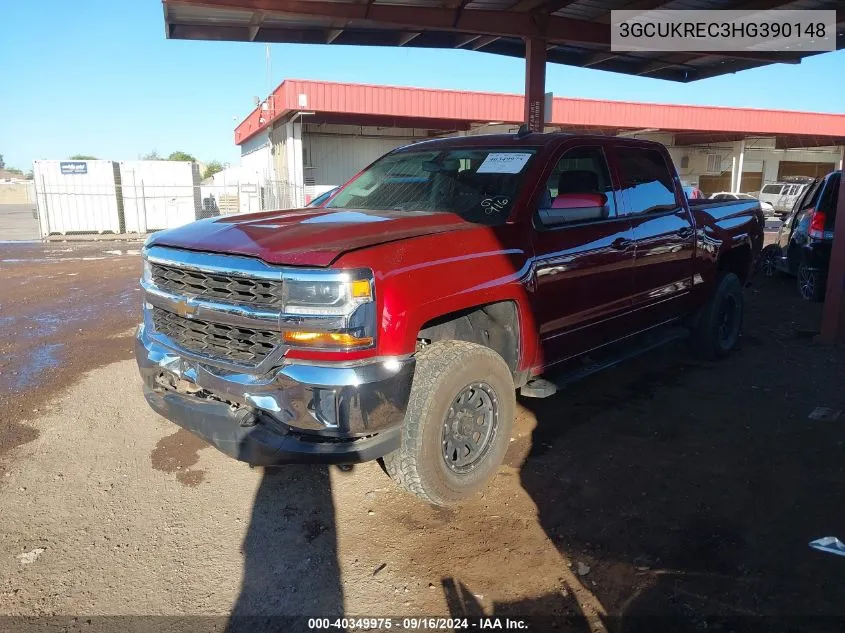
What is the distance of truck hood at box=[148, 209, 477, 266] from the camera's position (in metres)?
2.89

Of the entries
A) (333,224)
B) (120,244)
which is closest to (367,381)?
(333,224)

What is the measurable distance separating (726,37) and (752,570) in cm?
930

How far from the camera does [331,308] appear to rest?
2809 mm

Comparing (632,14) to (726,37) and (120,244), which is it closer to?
(726,37)

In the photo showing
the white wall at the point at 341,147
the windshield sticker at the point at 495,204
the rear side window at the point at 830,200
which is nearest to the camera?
the windshield sticker at the point at 495,204

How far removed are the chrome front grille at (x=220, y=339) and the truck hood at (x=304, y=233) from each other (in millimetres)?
379

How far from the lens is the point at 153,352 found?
11.6ft

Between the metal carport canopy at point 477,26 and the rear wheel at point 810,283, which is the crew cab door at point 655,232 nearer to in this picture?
the rear wheel at point 810,283

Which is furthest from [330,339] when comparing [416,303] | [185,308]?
[185,308]

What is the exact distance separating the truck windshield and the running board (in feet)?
3.61

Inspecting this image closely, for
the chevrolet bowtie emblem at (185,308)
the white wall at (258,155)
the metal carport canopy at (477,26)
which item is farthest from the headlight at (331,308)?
the white wall at (258,155)

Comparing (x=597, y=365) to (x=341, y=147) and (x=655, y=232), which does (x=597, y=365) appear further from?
(x=341, y=147)

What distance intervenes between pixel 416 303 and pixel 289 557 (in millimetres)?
1369

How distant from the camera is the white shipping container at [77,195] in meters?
20.0
